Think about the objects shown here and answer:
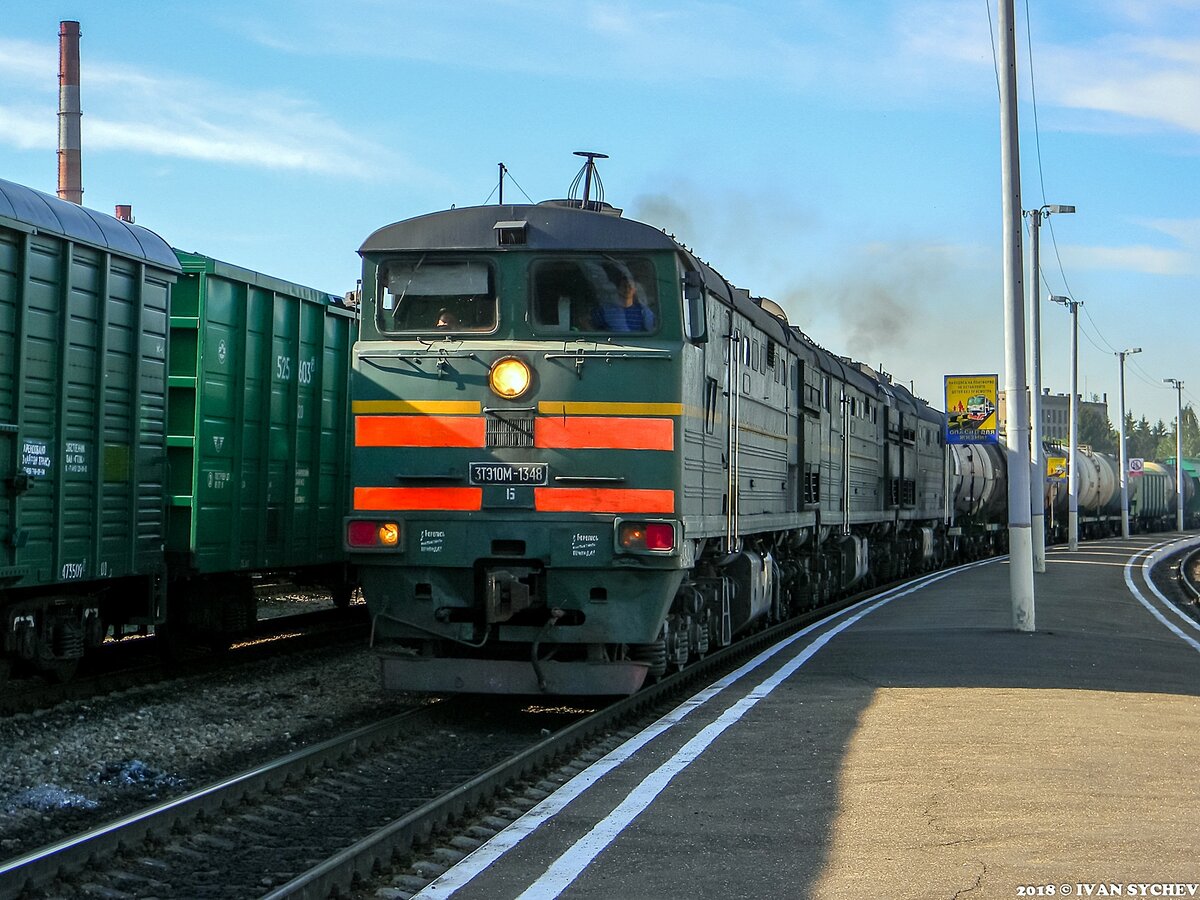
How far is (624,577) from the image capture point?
10398 millimetres

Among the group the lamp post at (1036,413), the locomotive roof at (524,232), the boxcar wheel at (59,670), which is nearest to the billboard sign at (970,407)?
the lamp post at (1036,413)

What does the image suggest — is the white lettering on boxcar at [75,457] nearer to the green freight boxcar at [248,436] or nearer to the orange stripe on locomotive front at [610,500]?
the green freight boxcar at [248,436]

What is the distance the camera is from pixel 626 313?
1061cm

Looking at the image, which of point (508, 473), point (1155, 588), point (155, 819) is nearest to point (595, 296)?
point (508, 473)

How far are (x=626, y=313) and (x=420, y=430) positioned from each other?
67.2 inches

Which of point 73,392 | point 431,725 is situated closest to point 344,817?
point 431,725

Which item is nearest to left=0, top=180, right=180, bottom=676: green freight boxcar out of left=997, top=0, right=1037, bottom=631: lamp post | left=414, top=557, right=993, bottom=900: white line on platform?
left=414, top=557, right=993, bottom=900: white line on platform

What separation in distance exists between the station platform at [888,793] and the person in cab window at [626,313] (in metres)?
2.78

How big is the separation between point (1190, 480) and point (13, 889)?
8602 cm

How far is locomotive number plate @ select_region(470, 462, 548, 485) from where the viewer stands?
1041 centimetres

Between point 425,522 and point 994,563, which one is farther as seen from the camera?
point 994,563

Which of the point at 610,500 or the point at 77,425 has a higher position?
the point at 77,425

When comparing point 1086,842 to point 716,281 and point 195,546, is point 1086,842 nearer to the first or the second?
point 716,281

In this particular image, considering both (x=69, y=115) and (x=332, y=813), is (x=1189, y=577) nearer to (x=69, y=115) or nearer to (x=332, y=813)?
(x=69, y=115)
